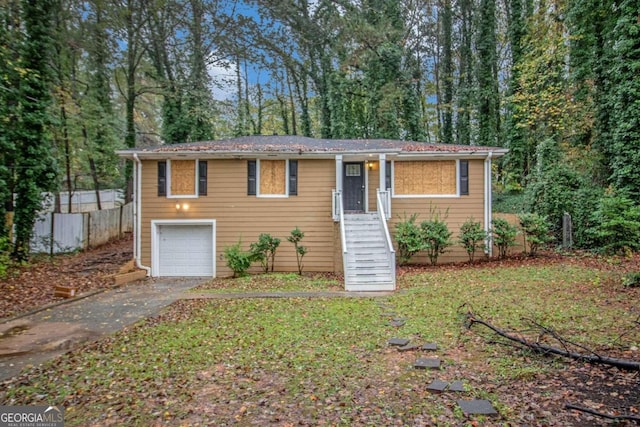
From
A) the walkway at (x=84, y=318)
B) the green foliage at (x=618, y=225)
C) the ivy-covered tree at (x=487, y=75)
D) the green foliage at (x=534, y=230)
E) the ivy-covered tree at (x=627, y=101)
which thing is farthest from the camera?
the ivy-covered tree at (x=487, y=75)

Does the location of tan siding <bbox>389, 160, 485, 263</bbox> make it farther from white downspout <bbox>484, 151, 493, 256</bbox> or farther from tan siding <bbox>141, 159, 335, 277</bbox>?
tan siding <bbox>141, 159, 335, 277</bbox>

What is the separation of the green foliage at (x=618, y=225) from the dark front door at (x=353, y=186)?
23.1 ft

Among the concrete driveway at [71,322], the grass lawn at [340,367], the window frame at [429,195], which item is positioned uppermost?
the window frame at [429,195]

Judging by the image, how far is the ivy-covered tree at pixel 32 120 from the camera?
36.8 feet

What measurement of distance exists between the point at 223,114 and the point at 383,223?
1398 centimetres

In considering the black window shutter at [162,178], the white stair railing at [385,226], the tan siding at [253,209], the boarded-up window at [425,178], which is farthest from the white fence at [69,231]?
the boarded-up window at [425,178]

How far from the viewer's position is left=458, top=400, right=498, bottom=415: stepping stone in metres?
3.11

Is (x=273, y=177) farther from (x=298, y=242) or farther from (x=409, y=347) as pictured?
(x=409, y=347)

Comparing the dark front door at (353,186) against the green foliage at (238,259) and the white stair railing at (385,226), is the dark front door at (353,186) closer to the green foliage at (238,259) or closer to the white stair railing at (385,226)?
A: the white stair railing at (385,226)

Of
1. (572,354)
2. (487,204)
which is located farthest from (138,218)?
(572,354)

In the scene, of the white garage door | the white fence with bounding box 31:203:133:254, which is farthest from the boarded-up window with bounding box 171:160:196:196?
the white fence with bounding box 31:203:133:254

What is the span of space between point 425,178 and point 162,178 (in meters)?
8.77

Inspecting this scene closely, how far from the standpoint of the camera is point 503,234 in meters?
11.9

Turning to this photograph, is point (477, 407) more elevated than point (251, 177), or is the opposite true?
point (251, 177)
